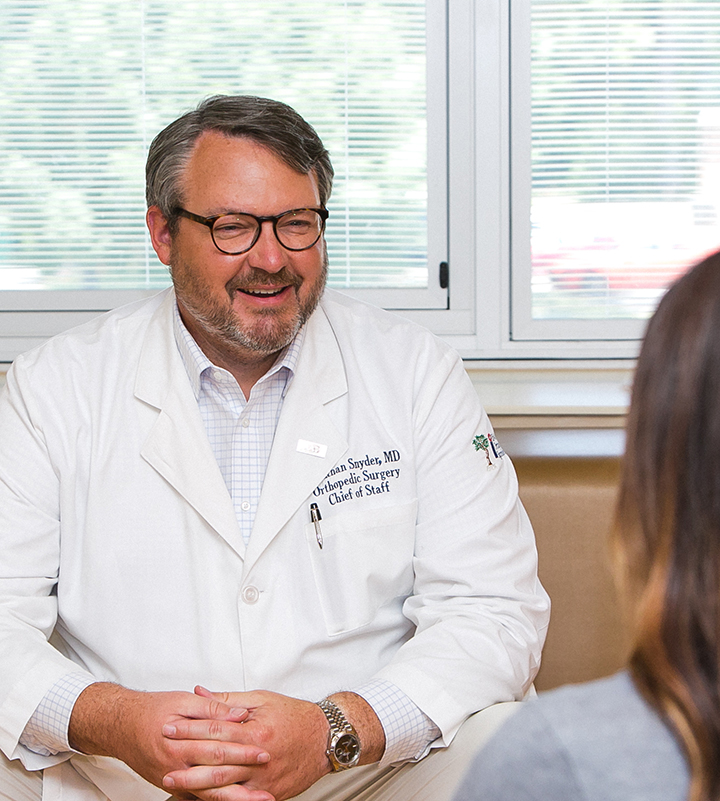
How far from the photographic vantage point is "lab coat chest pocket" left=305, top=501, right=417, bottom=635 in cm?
148

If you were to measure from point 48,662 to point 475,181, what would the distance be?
1436 mm

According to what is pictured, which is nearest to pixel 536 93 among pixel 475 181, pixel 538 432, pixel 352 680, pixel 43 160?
pixel 475 181

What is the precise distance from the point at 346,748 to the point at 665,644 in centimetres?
77

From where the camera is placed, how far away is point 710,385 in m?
0.58

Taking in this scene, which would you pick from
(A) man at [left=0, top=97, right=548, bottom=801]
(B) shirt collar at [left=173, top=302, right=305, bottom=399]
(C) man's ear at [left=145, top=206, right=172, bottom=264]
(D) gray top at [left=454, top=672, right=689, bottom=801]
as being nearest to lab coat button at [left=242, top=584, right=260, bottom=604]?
(A) man at [left=0, top=97, right=548, bottom=801]

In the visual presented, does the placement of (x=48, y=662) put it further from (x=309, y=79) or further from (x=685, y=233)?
(x=685, y=233)

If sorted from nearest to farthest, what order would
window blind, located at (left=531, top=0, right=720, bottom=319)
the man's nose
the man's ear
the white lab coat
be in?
the white lab coat → the man's nose → the man's ear → window blind, located at (left=531, top=0, right=720, bottom=319)

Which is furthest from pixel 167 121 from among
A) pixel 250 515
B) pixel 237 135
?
pixel 250 515

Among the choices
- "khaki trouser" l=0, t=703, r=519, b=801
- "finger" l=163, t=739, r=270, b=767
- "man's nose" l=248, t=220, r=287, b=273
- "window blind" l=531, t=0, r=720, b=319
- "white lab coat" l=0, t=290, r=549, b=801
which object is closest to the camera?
"finger" l=163, t=739, r=270, b=767

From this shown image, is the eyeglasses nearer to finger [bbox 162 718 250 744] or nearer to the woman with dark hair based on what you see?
finger [bbox 162 718 250 744]

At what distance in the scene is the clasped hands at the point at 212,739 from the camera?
122 cm

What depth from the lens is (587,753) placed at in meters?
0.59

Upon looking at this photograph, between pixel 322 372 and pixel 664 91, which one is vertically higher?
pixel 664 91

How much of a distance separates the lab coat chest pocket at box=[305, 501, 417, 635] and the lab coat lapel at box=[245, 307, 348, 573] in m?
0.06
